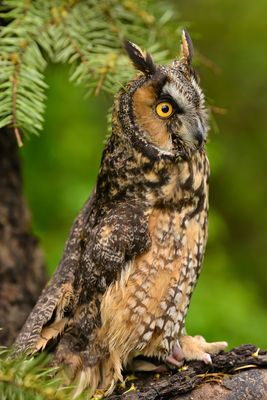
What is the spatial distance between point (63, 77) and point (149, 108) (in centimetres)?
174

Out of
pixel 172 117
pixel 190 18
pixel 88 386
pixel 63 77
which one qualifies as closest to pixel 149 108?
pixel 172 117

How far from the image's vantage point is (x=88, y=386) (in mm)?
2893

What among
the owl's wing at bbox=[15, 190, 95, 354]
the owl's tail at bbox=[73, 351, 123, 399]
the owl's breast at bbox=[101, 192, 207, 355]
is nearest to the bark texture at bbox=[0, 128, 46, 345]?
the owl's wing at bbox=[15, 190, 95, 354]

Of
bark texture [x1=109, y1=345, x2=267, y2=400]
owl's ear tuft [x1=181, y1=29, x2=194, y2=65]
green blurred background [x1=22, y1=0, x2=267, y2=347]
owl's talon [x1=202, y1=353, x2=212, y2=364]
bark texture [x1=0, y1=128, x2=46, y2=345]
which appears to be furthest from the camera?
green blurred background [x1=22, y1=0, x2=267, y2=347]

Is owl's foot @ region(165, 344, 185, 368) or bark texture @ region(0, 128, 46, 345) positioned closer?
owl's foot @ region(165, 344, 185, 368)

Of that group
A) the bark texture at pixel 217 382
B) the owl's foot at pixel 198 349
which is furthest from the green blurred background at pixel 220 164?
the bark texture at pixel 217 382

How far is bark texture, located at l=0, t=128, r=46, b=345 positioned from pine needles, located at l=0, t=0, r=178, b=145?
697mm

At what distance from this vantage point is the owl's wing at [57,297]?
2.89m

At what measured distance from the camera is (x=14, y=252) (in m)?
3.78

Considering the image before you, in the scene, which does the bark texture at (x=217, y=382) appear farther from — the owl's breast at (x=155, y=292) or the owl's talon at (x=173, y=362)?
the owl's breast at (x=155, y=292)

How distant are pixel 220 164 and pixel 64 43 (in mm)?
1806

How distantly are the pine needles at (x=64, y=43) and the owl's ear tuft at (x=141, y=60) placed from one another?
0.31 feet

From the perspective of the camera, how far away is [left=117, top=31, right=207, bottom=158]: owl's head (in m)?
2.85

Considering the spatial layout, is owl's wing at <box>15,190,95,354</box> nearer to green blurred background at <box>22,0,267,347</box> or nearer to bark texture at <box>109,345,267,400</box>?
bark texture at <box>109,345,267,400</box>
